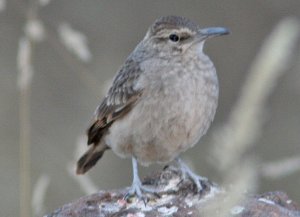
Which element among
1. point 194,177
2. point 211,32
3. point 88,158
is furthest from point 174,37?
point 194,177

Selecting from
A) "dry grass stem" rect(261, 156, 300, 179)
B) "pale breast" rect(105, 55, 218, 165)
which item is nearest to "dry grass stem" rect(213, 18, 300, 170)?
"dry grass stem" rect(261, 156, 300, 179)

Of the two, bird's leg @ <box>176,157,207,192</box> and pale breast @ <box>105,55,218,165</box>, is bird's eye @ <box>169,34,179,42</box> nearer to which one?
pale breast @ <box>105,55,218,165</box>

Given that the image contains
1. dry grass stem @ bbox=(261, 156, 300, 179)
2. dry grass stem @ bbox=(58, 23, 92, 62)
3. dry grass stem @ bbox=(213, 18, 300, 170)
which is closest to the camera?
dry grass stem @ bbox=(213, 18, 300, 170)

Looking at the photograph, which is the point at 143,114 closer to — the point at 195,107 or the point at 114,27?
the point at 195,107

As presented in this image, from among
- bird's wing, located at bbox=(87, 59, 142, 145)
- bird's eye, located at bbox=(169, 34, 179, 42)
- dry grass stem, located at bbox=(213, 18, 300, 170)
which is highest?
bird's eye, located at bbox=(169, 34, 179, 42)

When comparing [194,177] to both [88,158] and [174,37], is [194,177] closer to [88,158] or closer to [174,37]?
[174,37]
